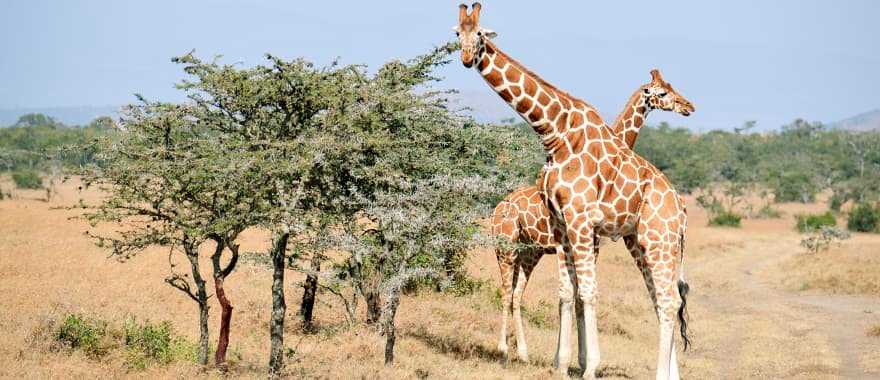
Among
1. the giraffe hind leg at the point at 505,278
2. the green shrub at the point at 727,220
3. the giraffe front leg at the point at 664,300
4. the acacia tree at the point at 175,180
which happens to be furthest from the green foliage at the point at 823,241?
the acacia tree at the point at 175,180

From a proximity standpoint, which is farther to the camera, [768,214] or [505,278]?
[768,214]

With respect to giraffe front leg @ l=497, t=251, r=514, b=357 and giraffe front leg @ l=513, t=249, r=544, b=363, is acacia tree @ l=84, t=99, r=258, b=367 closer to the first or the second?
giraffe front leg @ l=497, t=251, r=514, b=357

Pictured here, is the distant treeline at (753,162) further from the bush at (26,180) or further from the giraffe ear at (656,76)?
the giraffe ear at (656,76)

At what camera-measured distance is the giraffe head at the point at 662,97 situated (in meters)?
15.4

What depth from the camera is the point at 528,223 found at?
16609mm

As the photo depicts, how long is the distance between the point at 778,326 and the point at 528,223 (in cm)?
977

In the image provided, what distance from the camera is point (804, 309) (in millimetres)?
26016

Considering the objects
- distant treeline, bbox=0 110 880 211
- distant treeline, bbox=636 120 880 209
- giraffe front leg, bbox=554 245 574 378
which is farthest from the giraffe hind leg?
distant treeline, bbox=636 120 880 209

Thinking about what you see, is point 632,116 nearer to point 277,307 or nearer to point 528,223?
point 528,223

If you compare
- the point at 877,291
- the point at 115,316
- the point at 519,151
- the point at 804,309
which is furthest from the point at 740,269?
the point at 115,316

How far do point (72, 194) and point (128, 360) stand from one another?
5498 cm

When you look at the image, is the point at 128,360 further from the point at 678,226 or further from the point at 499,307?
the point at 499,307

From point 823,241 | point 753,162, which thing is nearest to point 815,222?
point 823,241

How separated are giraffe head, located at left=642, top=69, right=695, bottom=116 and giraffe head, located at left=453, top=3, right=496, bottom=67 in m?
3.92
